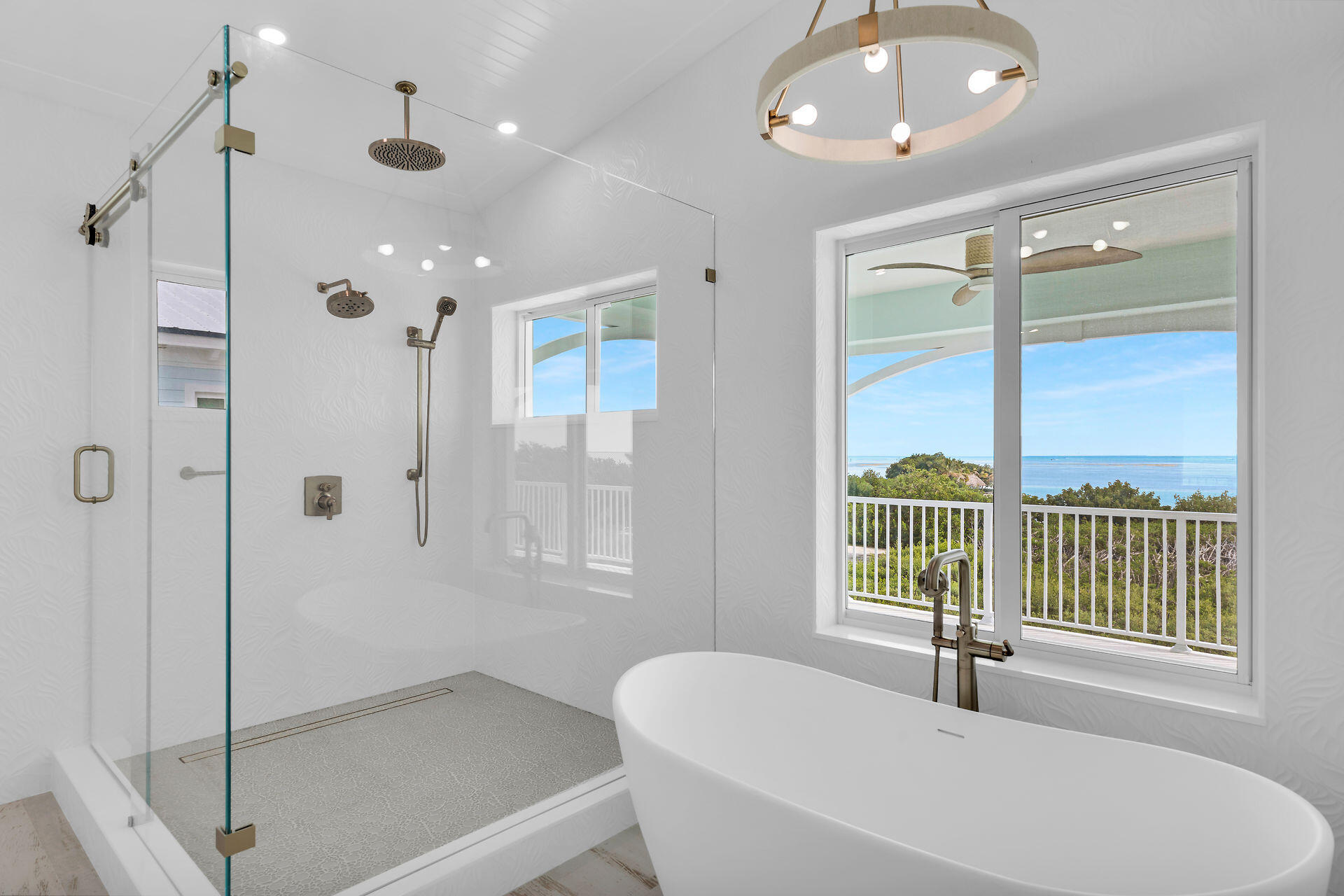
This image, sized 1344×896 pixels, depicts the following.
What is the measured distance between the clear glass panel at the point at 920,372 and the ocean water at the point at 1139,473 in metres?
0.25

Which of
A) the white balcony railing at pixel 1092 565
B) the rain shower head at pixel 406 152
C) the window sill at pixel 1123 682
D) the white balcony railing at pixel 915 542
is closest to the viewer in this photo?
the window sill at pixel 1123 682

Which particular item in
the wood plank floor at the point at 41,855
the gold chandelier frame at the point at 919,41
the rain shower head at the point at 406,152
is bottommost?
the wood plank floor at the point at 41,855

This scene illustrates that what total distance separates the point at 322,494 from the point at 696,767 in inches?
48.2

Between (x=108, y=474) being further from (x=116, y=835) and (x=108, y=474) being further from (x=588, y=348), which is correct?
(x=588, y=348)

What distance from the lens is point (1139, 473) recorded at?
6.76ft

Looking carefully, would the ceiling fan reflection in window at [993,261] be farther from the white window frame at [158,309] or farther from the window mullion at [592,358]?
the white window frame at [158,309]

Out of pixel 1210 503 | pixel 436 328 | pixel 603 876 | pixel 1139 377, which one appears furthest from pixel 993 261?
pixel 603 876

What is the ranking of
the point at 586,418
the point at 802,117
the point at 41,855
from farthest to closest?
the point at 586,418 → the point at 41,855 → the point at 802,117

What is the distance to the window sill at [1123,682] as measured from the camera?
1.79m

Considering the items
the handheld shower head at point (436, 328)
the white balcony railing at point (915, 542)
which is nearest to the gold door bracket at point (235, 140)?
the handheld shower head at point (436, 328)

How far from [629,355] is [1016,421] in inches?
54.0

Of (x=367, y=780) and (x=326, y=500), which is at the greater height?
(x=326, y=500)

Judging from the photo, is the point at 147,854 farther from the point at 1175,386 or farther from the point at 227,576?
the point at 1175,386

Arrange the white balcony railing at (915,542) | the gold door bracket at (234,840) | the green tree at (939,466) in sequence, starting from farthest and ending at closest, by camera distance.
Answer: the white balcony railing at (915,542), the green tree at (939,466), the gold door bracket at (234,840)
